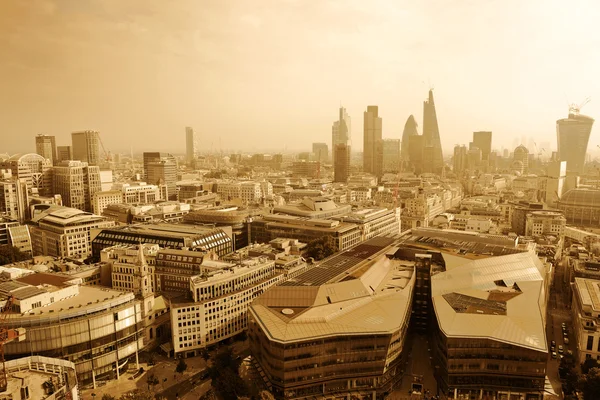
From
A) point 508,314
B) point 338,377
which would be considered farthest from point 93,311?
point 508,314

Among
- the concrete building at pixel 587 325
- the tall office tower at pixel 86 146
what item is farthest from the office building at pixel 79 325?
the tall office tower at pixel 86 146

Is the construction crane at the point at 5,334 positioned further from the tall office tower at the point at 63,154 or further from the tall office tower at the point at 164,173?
the tall office tower at the point at 63,154

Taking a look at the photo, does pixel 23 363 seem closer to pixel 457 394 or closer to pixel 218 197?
pixel 457 394

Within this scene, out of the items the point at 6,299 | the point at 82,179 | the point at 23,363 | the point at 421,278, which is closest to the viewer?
the point at 23,363

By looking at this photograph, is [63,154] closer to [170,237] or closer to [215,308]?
[170,237]

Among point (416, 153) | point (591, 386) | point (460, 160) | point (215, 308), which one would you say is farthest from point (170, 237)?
point (460, 160)
